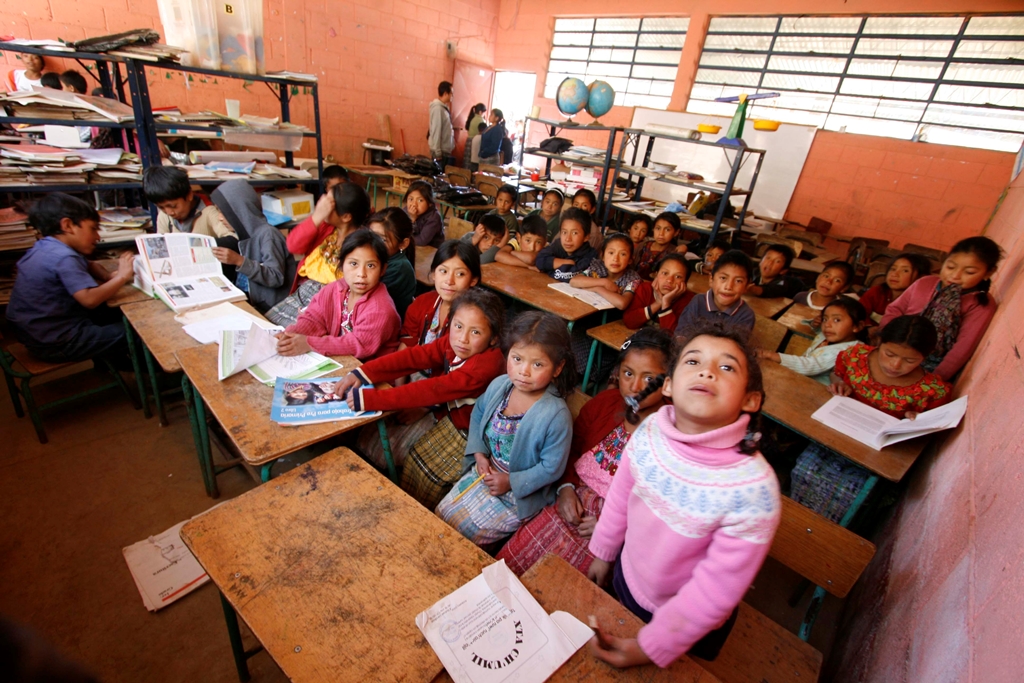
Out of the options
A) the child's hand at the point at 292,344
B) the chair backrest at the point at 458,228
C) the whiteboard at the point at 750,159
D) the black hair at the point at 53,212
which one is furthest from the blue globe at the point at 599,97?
the black hair at the point at 53,212

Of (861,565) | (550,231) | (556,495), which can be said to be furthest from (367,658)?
(550,231)

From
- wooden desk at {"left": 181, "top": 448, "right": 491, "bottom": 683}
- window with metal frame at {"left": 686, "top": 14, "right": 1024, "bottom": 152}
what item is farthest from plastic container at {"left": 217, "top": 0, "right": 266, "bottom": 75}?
window with metal frame at {"left": 686, "top": 14, "right": 1024, "bottom": 152}

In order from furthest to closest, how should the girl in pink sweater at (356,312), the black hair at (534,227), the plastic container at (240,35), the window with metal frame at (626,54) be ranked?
the window with metal frame at (626,54), the black hair at (534,227), the plastic container at (240,35), the girl in pink sweater at (356,312)

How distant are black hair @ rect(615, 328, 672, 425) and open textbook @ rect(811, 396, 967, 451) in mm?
819

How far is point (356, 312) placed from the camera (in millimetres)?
1972

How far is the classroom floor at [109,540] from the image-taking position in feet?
4.83

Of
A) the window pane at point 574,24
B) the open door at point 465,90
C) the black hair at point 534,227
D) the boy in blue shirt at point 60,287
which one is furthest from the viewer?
the open door at point 465,90

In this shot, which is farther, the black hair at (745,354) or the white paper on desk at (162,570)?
the white paper on desk at (162,570)

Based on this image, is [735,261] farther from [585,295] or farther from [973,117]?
[973,117]

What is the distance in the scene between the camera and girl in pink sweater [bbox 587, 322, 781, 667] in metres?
0.80

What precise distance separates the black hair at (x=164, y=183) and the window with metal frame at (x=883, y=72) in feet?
20.3

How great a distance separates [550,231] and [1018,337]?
10.6 feet

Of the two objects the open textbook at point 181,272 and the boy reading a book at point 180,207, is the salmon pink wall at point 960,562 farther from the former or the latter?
the boy reading a book at point 180,207

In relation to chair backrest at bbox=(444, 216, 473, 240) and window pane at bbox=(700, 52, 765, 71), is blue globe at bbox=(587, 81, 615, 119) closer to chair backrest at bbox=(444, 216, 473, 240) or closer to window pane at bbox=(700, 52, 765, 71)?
chair backrest at bbox=(444, 216, 473, 240)
